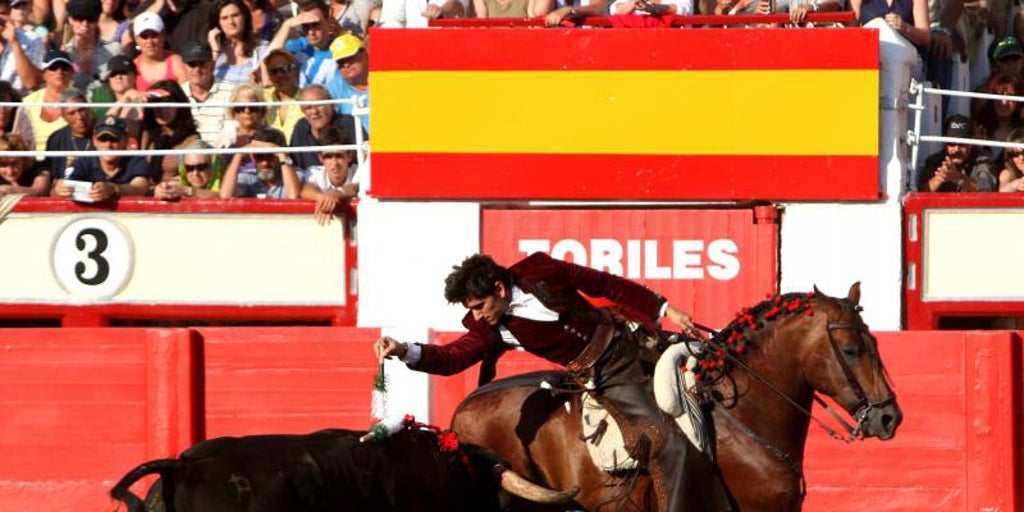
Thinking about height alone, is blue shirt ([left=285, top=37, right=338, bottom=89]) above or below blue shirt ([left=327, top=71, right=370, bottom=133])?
above

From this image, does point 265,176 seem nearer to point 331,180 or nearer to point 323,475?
point 331,180

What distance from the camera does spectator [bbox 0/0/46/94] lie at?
1255 centimetres

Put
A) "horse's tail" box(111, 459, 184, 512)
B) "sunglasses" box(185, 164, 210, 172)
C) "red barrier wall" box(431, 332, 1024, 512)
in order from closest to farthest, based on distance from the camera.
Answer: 1. "horse's tail" box(111, 459, 184, 512)
2. "red barrier wall" box(431, 332, 1024, 512)
3. "sunglasses" box(185, 164, 210, 172)

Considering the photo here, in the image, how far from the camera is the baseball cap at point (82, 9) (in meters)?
12.4

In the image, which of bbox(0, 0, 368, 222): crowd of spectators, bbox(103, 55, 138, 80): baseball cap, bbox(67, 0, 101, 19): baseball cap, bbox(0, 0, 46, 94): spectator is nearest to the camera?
bbox(0, 0, 368, 222): crowd of spectators

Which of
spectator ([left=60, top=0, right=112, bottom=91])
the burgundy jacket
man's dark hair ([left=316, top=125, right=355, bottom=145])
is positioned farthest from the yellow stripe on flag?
the burgundy jacket

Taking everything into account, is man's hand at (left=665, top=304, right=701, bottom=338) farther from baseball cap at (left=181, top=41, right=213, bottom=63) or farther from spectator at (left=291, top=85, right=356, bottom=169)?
baseball cap at (left=181, top=41, right=213, bottom=63)

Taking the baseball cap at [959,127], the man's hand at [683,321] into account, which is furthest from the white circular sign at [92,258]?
the baseball cap at [959,127]

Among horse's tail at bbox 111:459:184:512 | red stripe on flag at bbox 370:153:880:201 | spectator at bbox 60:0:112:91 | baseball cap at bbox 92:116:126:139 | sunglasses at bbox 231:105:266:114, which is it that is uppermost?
spectator at bbox 60:0:112:91

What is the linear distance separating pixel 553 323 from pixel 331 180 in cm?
372

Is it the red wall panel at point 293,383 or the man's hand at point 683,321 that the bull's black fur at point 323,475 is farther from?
the red wall panel at point 293,383

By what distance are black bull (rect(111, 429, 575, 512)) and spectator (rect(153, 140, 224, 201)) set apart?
4.93 meters

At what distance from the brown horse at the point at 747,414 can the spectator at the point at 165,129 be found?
13.8 feet

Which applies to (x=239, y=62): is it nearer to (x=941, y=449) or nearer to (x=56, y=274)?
(x=56, y=274)
